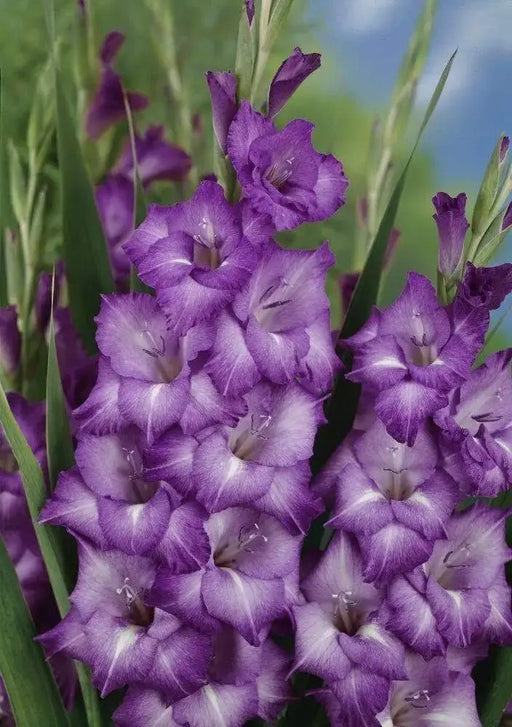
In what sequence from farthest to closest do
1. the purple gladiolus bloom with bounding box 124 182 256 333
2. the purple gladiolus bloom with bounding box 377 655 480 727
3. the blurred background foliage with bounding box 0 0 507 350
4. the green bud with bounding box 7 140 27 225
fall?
the blurred background foliage with bounding box 0 0 507 350 < the green bud with bounding box 7 140 27 225 < the purple gladiolus bloom with bounding box 377 655 480 727 < the purple gladiolus bloom with bounding box 124 182 256 333

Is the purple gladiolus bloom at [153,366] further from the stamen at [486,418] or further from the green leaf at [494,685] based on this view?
the green leaf at [494,685]

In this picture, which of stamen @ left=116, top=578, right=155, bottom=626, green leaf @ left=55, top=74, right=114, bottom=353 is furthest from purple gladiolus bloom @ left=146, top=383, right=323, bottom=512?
green leaf @ left=55, top=74, right=114, bottom=353

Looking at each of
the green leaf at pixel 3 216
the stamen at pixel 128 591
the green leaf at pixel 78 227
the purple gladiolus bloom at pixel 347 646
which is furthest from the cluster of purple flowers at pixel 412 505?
the green leaf at pixel 3 216

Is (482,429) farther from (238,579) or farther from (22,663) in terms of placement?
(22,663)

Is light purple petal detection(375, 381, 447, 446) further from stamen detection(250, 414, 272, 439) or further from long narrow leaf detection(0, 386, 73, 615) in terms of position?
long narrow leaf detection(0, 386, 73, 615)

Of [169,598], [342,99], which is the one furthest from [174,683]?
[342,99]

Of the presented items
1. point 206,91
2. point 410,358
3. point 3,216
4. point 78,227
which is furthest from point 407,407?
point 206,91

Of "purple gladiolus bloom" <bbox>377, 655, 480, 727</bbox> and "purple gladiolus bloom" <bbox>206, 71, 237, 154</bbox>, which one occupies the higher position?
"purple gladiolus bloom" <bbox>206, 71, 237, 154</bbox>
